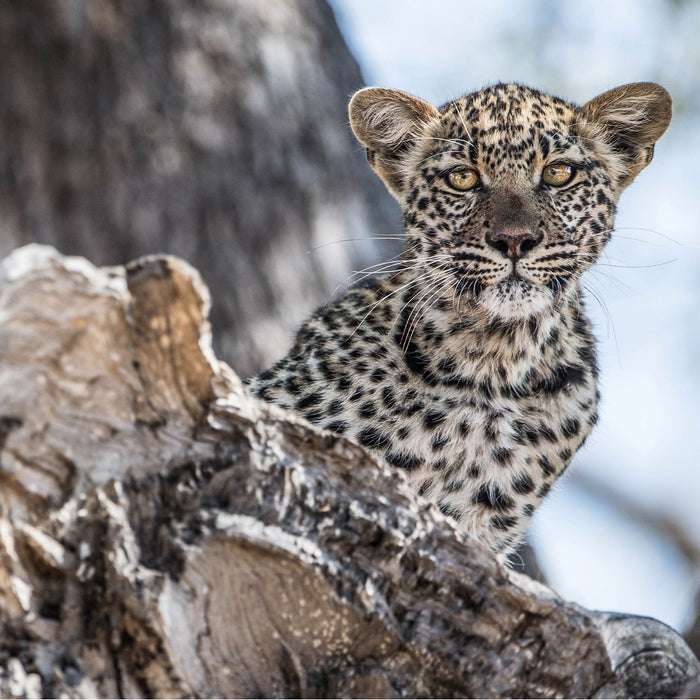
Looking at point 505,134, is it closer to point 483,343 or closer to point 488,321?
point 488,321

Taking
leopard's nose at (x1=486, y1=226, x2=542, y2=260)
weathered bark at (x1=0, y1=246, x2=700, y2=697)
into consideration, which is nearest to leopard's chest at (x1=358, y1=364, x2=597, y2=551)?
leopard's nose at (x1=486, y1=226, x2=542, y2=260)

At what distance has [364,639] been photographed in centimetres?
309

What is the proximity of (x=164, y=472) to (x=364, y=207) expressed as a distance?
4891mm

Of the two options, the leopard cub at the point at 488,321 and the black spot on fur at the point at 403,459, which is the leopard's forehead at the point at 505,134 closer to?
the leopard cub at the point at 488,321

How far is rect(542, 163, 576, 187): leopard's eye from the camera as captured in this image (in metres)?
5.53

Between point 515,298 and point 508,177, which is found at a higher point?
point 508,177

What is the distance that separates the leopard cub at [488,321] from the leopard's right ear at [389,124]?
1.0 inches

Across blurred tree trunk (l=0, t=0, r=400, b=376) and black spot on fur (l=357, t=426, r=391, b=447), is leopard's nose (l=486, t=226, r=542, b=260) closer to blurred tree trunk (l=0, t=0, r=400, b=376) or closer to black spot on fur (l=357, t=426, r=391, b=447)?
black spot on fur (l=357, t=426, r=391, b=447)

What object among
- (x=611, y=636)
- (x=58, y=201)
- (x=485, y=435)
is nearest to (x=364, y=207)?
(x=58, y=201)

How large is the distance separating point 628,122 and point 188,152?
277 centimetres

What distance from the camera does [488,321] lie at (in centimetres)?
549

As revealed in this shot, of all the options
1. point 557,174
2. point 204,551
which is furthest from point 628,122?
point 204,551

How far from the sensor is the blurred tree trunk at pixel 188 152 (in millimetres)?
6660

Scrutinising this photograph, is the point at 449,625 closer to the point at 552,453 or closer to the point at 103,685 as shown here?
the point at 103,685
